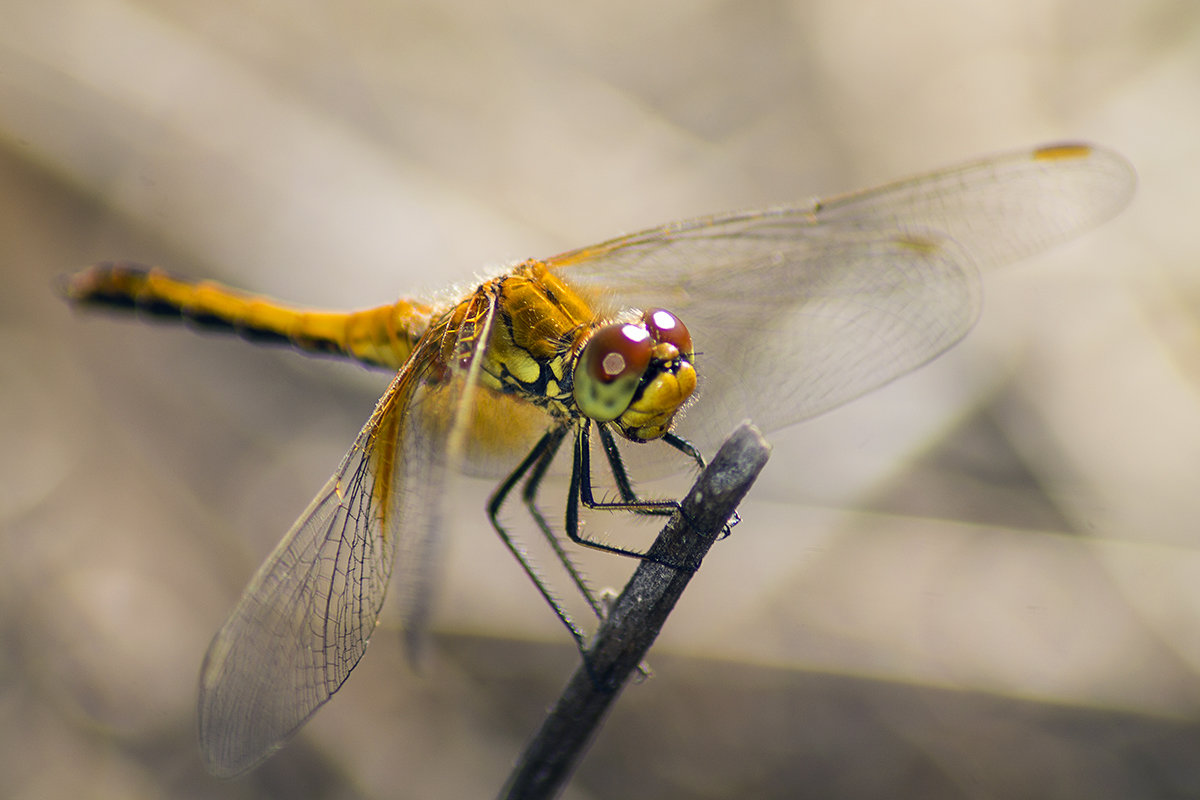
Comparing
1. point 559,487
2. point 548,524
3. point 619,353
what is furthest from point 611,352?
point 559,487

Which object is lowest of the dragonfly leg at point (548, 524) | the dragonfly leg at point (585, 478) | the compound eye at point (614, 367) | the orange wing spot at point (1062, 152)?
the dragonfly leg at point (548, 524)

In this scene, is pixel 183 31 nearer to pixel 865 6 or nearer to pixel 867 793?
pixel 865 6

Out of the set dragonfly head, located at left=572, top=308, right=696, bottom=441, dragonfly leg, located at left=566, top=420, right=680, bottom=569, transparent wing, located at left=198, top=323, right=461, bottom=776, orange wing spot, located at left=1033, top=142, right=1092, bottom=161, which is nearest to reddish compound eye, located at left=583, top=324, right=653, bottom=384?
dragonfly head, located at left=572, top=308, right=696, bottom=441

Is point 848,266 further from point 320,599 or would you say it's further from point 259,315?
point 259,315

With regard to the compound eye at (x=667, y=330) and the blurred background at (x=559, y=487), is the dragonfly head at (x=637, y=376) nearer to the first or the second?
the compound eye at (x=667, y=330)

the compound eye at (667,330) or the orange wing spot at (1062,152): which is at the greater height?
the orange wing spot at (1062,152)

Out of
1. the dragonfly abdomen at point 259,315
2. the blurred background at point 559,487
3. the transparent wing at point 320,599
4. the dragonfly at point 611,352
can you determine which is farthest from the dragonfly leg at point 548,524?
the dragonfly abdomen at point 259,315

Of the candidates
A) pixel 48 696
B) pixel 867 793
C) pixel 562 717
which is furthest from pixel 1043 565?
pixel 48 696
